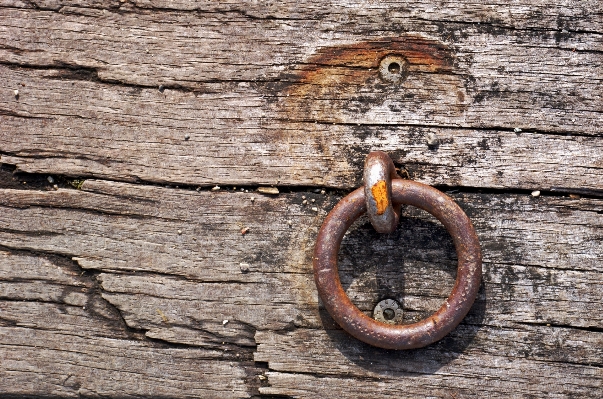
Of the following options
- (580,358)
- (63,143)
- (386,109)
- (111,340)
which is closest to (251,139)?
(386,109)

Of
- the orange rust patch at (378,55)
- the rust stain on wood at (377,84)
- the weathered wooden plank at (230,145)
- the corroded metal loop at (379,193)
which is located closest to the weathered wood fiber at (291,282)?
the weathered wooden plank at (230,145)

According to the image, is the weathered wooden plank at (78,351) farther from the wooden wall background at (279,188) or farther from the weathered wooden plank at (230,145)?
the weathered wooden plank at (230,145)

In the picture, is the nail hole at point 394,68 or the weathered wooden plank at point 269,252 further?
the nail hole at point 394,68

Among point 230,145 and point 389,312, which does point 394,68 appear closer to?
point 230,145

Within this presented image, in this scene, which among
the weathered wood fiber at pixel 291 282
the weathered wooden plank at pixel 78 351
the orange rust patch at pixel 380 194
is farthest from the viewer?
the weathered wooden plank at pixel 78 351

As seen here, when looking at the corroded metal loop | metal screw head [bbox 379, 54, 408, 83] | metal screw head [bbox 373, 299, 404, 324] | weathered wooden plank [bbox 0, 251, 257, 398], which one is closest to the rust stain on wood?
metal screw head [bbox 379, 54, 408, 83]

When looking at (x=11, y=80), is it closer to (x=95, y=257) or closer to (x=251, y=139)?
(x=95, y=257)

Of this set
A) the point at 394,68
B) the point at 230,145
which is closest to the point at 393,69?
the point at 394,68
